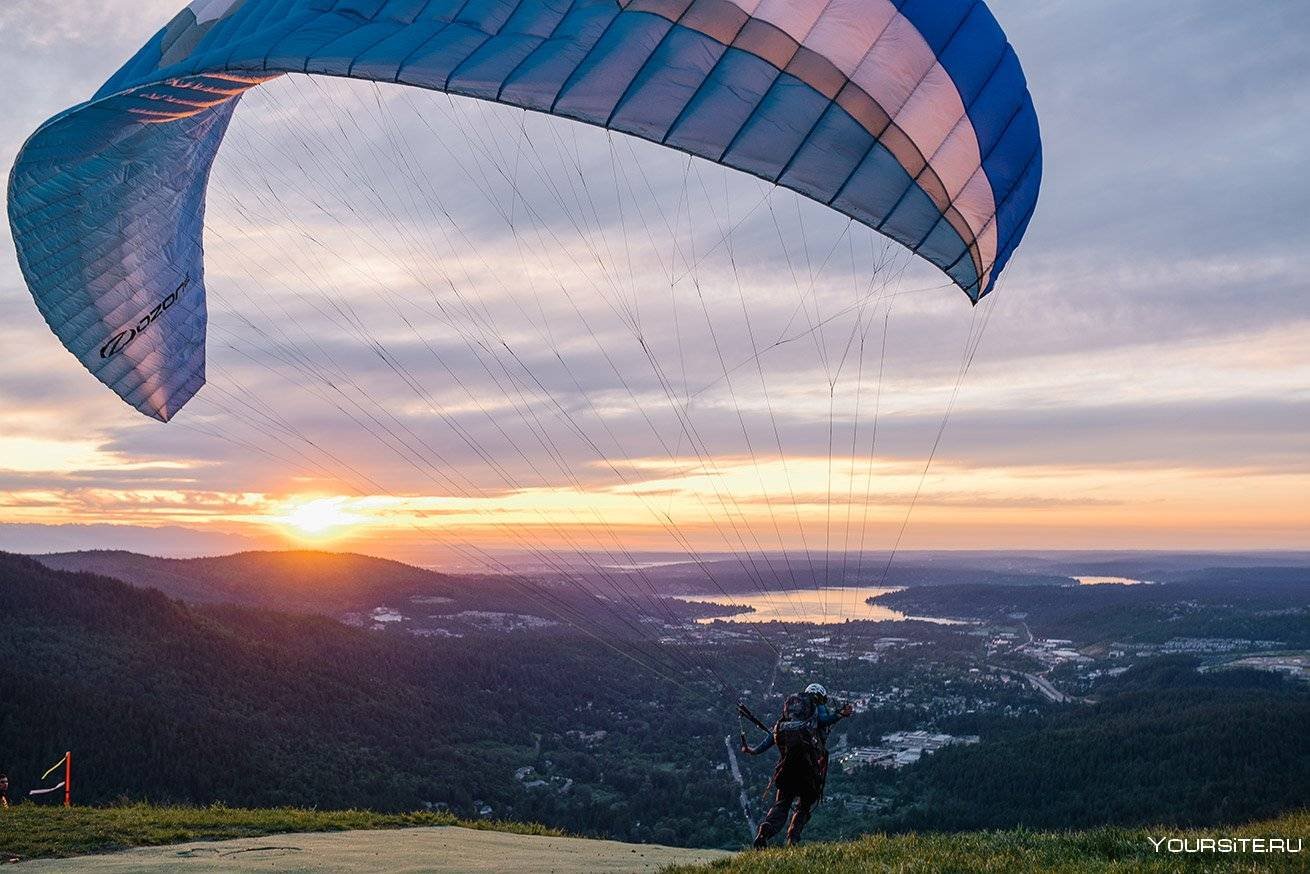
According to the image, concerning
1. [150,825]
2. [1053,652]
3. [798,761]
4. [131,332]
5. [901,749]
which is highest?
[131,332]

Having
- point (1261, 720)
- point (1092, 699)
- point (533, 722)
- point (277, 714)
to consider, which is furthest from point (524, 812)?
point (1092, 699)

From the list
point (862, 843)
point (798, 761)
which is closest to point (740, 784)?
point (798, 761)

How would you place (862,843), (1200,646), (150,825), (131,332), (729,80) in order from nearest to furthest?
1. (729,80)
2. (862,843)
3. (150,825)
4. (131,332)
5. (1200,646)

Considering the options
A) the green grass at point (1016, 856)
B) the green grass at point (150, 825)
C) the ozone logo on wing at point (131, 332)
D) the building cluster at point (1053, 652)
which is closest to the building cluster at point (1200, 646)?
the building cluster at point (1053, 652)

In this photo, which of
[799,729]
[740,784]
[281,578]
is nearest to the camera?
[799,729]

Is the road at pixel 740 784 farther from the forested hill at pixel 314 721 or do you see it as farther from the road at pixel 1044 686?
the road at pixel 1044 686

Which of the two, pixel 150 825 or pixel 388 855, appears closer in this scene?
pixel 388 855

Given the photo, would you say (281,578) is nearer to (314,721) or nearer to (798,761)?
(314,721)
